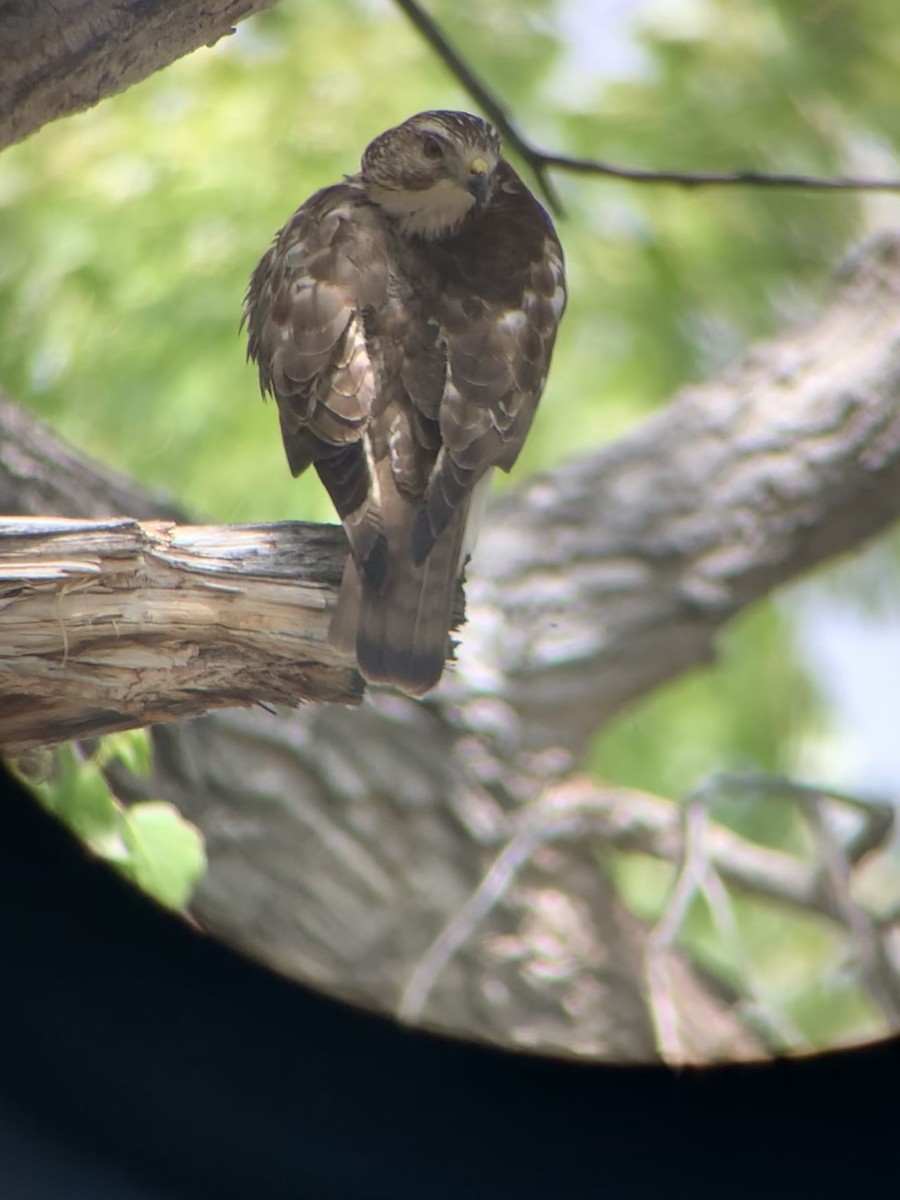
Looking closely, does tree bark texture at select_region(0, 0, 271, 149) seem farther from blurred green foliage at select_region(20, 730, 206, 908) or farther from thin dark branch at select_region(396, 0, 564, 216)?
blurred green foliage at select_region(20, 730, 206, 908)

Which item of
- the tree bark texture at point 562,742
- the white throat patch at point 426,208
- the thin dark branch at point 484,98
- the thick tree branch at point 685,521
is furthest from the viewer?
the thick tree branch at point 685,521

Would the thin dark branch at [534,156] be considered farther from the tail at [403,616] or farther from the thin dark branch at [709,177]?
the tail at [403,616]

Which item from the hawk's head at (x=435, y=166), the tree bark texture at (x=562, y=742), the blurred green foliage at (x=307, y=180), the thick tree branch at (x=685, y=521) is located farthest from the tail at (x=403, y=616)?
the thick tree branch at (x=685, y=521)

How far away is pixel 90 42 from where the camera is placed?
102cm

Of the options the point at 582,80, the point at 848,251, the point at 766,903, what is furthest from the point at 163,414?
the point at 766,903

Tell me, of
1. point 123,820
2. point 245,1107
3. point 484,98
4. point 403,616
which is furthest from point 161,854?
point 484,98

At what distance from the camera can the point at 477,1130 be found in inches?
45.9

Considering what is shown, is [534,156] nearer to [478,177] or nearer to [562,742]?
[478,177]

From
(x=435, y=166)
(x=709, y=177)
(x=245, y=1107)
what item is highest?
(x=709, y=177)

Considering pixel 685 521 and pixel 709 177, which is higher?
pixel 685 521

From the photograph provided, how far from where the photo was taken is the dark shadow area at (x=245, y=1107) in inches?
43.6

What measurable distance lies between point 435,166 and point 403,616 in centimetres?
35

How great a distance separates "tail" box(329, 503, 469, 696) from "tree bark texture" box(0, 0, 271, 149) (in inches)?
15.3

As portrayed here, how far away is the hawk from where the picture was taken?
1047 millimetres
